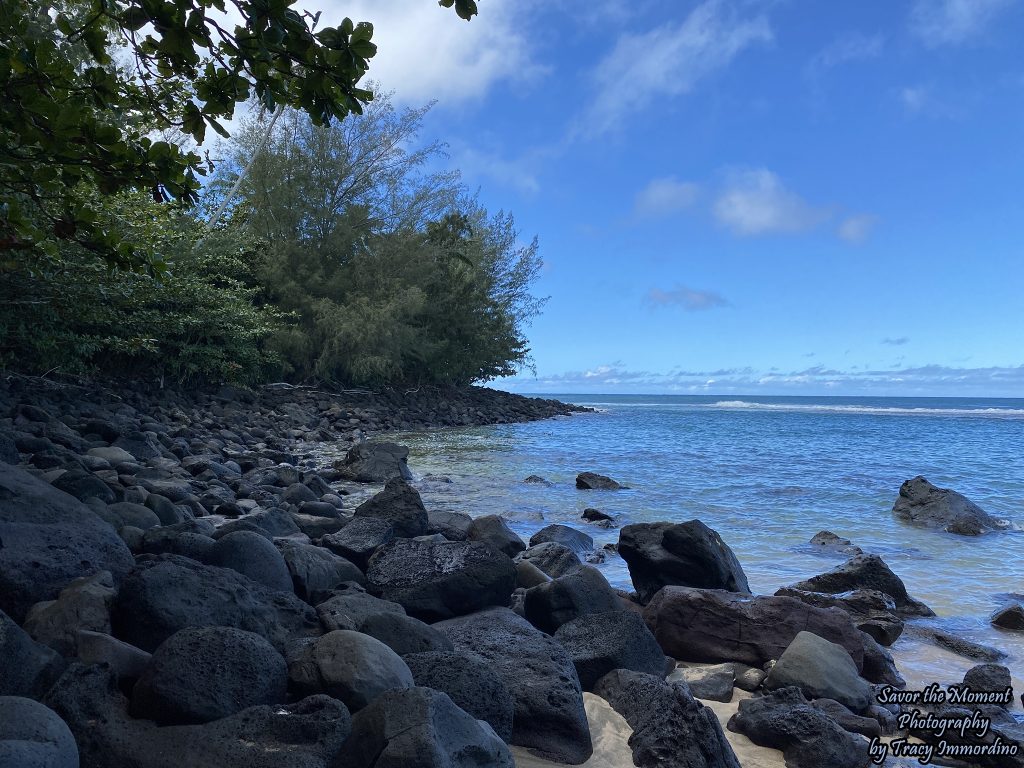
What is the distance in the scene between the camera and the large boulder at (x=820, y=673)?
3484 millimetres

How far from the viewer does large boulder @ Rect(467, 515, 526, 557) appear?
20.6 ft

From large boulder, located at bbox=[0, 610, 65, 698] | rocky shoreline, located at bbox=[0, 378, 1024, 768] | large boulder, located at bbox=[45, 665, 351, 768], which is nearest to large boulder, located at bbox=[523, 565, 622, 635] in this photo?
rocky shoreline, located at bbox=[0, 378, 1024, 768]

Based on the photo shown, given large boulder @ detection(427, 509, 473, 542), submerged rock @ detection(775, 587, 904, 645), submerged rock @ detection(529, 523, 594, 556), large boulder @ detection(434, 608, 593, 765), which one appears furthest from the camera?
submerged rock @ detection(529, 523, 594, 556)

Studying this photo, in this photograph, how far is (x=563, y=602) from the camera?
4.27m

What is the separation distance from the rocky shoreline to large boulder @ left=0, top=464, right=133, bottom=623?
11 millimetres

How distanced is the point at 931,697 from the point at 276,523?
15.2 feet

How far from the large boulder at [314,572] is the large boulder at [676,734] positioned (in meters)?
1.94

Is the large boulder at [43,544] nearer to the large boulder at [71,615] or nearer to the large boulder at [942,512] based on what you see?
the large boulder at [71,615]

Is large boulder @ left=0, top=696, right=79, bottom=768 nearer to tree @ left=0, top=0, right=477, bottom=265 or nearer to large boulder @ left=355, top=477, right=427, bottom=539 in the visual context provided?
tree @ left=0, top=0, right=477, bottom=265

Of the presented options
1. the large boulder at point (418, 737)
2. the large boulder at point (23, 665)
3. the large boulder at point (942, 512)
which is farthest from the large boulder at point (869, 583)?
the large boulder at point (23, 665)

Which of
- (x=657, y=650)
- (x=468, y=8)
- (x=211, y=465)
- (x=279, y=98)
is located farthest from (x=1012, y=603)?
(x=211, y=465)

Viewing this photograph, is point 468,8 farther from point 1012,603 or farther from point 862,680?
point 1012,603

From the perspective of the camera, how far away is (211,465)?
909 centimetres

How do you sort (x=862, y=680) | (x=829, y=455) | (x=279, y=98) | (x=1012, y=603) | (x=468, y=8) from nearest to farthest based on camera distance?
(x=468, y=8) < (x=279, y=98) < (x=862, y=680) < (x=1012, y=603) < (x=829, y=455)
